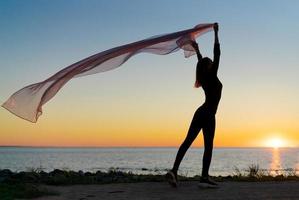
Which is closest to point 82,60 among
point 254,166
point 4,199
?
point 4,199

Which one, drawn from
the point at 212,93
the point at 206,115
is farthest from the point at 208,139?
the point at 212,93

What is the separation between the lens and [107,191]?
988 centimetres

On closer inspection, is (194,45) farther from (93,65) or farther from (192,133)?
(93,65)

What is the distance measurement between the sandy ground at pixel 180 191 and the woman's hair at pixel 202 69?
1.90 meters

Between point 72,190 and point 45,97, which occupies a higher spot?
point 45,97

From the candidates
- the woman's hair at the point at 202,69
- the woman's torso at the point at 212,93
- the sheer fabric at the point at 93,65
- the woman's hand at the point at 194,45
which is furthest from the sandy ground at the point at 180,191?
the woman's hand at the point at 194,45

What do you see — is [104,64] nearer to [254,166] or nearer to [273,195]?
[273,195]

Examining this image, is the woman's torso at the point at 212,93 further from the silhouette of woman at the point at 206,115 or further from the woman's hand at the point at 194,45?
the woman's hand at the point at 194,45

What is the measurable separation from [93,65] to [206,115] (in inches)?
86.4

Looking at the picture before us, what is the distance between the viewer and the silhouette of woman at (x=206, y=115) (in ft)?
32.6

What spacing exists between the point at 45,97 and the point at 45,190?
5.24 ft

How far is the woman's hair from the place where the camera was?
10.0 meters

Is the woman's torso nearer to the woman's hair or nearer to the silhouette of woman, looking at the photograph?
the silhouette of woman

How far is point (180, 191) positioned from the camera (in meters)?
9.59
